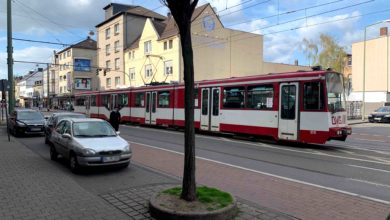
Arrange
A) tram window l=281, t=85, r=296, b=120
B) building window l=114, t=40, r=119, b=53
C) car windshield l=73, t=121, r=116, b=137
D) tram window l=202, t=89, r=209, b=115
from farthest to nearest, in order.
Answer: building window l=114, t=40, r=119, b=53
tram window l=202, t=89, r=209, b=115
tram window l=281, t=85, r=296, b=120
car windshield l=73, t=121, r=116, b=137

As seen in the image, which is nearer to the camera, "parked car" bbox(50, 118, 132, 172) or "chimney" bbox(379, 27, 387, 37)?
"parked car" bbox(50, 118, 132, 172)

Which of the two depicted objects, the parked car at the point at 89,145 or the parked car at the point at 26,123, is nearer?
the parked car at the point at 89,145

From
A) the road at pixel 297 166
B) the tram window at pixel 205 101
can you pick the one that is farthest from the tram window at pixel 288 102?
the tram window at pixel 205 101

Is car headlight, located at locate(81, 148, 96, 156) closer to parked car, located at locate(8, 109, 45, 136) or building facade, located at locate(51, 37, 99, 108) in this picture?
parked car, located at locate(8, 109, 45, 136)

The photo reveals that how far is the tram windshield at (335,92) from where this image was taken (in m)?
14.6

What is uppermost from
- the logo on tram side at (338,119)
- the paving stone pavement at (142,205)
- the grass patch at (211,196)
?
the logo on tram side at (338,119)

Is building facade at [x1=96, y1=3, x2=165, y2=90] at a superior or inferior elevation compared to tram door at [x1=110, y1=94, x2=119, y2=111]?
superior

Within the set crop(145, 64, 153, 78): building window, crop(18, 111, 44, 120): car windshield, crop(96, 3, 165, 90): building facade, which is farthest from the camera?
crop(96, 3, 165, 90): building facade

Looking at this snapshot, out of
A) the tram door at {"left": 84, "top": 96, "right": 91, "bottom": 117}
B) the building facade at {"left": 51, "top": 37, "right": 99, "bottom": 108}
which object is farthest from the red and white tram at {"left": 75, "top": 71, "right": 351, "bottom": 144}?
the building facade at {"left": 51, "top": 37, "right": 99, "bottom": 108}

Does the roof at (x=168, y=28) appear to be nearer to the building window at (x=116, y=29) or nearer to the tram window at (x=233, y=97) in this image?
the building window at (x=116, y=29)

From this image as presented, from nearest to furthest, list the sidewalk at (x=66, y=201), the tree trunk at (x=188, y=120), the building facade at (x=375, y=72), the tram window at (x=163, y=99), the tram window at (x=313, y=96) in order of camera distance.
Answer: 1. the sidewalk at (x=66, y=201)
2. the tree trunk at (x=188, y=120)
3. the tram window at (x=313, y=96)
4. the tram window at (x=163, y=99)
5. the building facade at (x=375, y=72)

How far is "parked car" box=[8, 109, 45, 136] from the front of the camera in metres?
19.8

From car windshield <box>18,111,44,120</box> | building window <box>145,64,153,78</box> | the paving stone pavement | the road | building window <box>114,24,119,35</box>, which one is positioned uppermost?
building window <box>114,24,119,35</box>

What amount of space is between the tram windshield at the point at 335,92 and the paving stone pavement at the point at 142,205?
9224 millimetres
